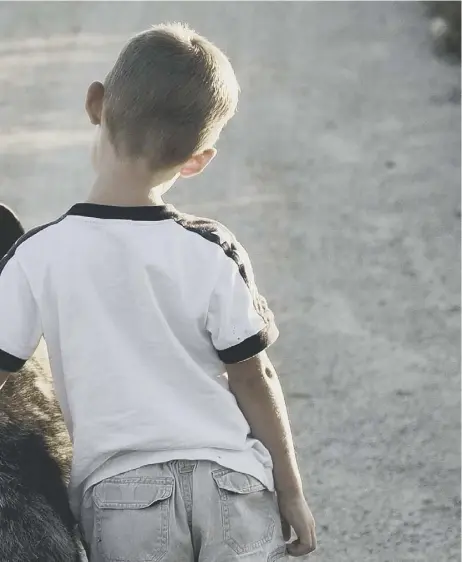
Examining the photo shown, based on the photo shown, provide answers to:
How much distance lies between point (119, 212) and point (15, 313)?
290mm

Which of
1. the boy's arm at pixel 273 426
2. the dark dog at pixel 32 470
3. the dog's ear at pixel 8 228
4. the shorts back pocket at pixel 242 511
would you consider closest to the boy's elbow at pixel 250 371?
the boy's arm at pixel 273 426

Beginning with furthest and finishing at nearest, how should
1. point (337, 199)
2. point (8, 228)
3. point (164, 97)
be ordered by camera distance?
point (337, 199) < point (8, 228) < point (164, 97)

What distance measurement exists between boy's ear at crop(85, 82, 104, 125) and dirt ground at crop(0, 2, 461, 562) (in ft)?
6.24

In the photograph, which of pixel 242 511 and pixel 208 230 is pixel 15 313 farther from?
pixel 242 511

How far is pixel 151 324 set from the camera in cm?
207

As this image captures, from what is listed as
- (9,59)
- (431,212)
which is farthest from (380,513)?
(9,59)

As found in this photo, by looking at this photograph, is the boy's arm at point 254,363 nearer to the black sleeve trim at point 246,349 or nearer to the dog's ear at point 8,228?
the black sleeve trim at point 246,349

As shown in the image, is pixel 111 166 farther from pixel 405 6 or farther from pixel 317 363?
pixel 405 6

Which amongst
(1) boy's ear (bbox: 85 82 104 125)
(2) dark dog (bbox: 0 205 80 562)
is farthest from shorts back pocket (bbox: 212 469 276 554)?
(1) boy's ear (bbox: 85 82 104 125)

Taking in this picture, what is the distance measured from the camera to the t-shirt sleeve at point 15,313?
2.04 meters

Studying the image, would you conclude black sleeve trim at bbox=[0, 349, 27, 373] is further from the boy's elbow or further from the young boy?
the boy's elbow

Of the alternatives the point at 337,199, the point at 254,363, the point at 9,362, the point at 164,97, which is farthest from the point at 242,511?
the point at 337,199

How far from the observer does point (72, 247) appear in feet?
6.68

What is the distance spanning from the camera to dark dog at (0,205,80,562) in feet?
6.92
